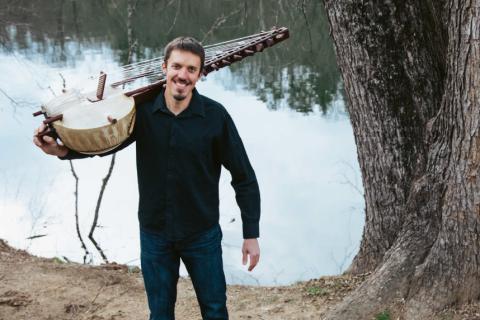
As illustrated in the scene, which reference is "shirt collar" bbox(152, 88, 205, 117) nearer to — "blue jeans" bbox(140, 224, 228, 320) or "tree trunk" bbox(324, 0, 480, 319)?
"blue jeans" bbox(140, 224, 228, 320)

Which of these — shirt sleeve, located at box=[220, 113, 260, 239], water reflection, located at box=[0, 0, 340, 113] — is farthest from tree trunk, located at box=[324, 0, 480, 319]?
water reflection, located at box=[0, 0, 340, 113]

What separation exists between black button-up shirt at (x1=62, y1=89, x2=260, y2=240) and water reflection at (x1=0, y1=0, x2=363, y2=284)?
3.15m

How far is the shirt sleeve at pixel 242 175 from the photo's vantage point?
2.62 meters

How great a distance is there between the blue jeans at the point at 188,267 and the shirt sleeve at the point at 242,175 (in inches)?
6.3

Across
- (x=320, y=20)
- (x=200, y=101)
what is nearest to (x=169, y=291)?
(x=200, y=101)

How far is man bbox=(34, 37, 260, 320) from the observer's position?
2.53 meters

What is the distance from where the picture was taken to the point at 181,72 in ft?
8.03

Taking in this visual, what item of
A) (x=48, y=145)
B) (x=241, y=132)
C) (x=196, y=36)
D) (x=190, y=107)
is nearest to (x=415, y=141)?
(x=190, y=107)

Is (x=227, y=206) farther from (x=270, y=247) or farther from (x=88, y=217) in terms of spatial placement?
(x=88, y=217)

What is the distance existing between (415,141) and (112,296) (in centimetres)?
236

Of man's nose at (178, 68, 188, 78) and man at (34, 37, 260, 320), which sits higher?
man's nose at (178, 68, 188, 78)

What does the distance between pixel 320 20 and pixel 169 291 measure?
1251 centimetres

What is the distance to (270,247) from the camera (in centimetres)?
893

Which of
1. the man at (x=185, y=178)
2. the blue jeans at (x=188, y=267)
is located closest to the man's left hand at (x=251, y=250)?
the man at (x=185, y=178)
